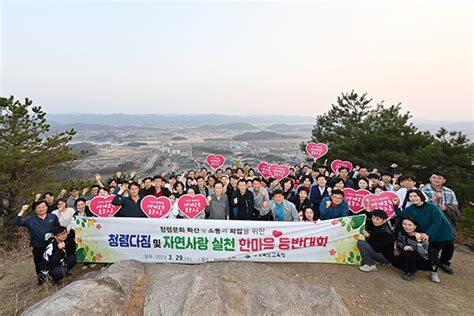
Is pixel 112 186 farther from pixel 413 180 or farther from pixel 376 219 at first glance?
pixel 413 180

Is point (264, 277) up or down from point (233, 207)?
down

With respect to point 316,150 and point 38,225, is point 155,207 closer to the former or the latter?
point 38,225

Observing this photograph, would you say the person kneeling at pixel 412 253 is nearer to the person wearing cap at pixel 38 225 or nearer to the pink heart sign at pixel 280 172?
the pink heart sign at pixel 280 172

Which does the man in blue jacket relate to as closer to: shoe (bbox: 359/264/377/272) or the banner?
the banner

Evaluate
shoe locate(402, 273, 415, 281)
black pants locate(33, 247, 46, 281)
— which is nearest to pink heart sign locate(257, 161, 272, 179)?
shoe locate(402, 273, 415, 281)

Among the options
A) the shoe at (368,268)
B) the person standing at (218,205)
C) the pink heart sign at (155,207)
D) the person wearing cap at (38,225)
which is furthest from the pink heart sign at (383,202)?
the person wearing cap at (38,225)

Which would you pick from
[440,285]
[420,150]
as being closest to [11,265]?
[440,285]

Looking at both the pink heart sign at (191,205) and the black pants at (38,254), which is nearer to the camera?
the black pants at (38,254)
